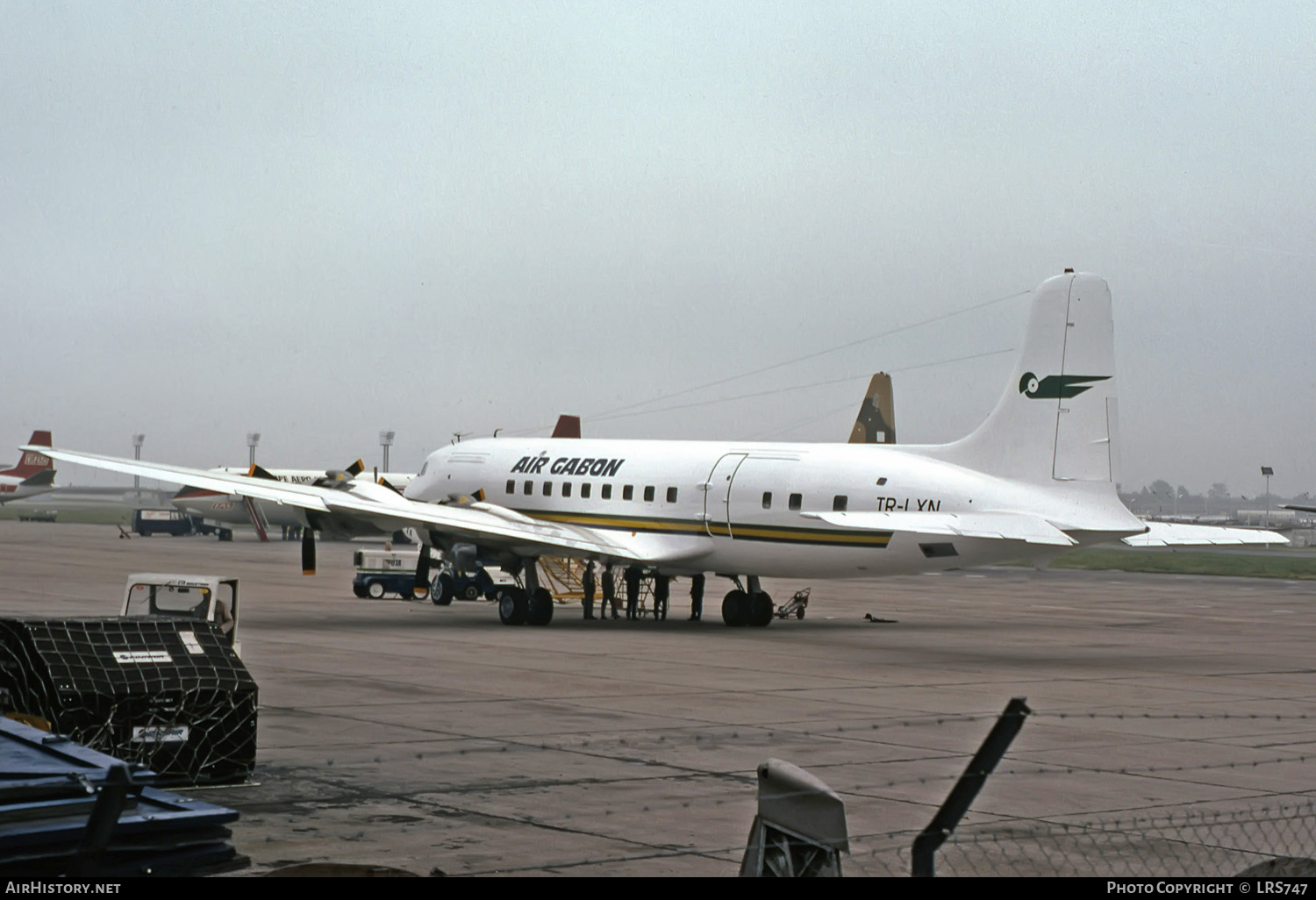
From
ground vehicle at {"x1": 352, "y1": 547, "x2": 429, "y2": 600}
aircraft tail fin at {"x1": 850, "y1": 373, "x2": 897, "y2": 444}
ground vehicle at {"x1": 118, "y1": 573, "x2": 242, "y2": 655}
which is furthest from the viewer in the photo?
aircraft tail fin at {"x1": 850, "y1": 373, "x2": 897, "y2": 444}

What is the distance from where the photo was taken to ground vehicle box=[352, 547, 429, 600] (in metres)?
40.2

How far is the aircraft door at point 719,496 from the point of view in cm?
3052

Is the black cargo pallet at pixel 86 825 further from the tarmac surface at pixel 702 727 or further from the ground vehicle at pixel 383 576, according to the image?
the ground vehicle at pixel 383 576

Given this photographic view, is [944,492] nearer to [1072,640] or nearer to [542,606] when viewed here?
[1072,640]

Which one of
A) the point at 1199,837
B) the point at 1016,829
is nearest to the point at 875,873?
the point at 1016,829

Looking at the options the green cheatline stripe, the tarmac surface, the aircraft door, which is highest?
the aircraft door

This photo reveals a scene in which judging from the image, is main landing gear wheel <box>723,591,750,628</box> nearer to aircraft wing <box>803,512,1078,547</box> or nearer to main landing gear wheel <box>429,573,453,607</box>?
aircraft wing <box>803,512,1078,547</box>

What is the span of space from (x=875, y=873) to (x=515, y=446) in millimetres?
27821

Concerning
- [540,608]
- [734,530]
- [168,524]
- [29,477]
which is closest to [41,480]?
[29,477]

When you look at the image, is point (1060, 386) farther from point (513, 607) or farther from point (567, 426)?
point (567, 426)

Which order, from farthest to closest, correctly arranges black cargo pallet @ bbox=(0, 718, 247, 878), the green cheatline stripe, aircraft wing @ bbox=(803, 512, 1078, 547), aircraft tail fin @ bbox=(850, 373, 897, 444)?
aircraft tail fin @ bbox=(850, 373, 897, 444) → the green cheatline stripe → aircraft wing @ bbox=(803, 512, 1078, 547) → black cargo pallet @ bbox=(0, 718, 247, 878)

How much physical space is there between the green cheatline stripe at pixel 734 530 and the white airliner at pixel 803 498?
0.04m

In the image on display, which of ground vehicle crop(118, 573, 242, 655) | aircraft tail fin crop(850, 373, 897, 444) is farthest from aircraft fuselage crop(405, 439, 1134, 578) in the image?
aircraft tail fin crop(850, 373, 897, 444)

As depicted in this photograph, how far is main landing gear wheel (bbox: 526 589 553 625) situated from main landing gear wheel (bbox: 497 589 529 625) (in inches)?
5.6
